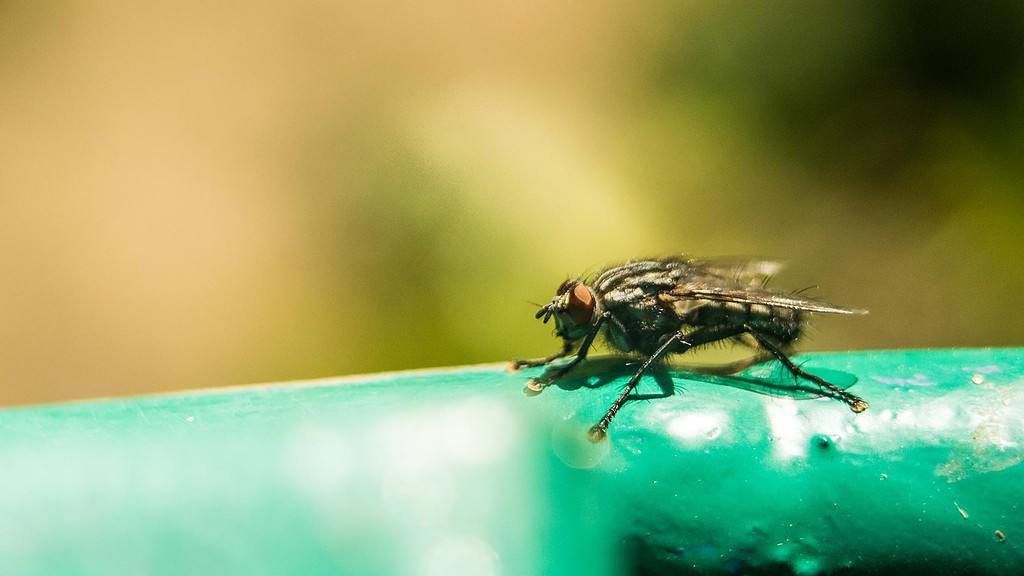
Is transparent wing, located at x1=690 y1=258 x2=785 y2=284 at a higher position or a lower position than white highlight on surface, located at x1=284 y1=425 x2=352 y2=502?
lower

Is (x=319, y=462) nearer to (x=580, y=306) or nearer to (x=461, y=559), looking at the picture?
(x=461, y=559)

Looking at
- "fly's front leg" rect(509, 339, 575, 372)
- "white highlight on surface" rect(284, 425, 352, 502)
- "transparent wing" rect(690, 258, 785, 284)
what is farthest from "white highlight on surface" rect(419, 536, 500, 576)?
"transparent wing" rect(690, 258, 785, 284)

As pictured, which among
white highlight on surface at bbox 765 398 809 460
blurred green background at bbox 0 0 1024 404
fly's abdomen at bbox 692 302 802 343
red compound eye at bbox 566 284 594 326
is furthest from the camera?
blurred green background at bbox 0 0 1024 404

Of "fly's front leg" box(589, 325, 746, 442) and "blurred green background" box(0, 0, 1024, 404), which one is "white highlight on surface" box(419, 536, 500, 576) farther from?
"blurred green background" box(0, 0, 1024, 404)

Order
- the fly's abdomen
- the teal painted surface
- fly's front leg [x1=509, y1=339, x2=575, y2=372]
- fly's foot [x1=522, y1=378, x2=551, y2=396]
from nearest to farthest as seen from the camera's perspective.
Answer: the teal painted surface, fly's foot [x1=522, y1=378, x2=551, y2=396], fly's front leg [x1=509, y1=339, x2=575, y2=372], the fly's abdomen

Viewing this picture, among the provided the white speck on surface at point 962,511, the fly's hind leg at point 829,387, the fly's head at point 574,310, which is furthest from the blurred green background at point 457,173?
the white speck on surface at point 962,511

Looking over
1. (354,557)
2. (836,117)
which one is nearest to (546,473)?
(354,557)

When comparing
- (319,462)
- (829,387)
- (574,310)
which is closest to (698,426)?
(829,387)
